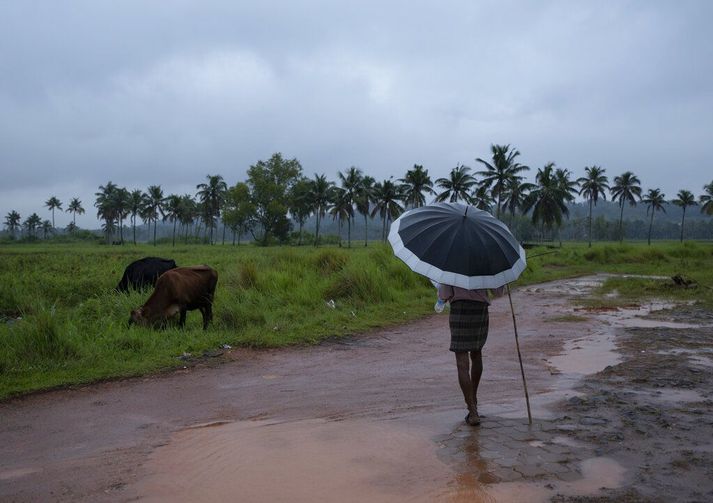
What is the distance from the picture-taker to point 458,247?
499 cm

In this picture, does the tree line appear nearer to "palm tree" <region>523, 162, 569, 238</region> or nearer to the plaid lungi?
"palm tree" <region>523, 162, 569, 238</region>

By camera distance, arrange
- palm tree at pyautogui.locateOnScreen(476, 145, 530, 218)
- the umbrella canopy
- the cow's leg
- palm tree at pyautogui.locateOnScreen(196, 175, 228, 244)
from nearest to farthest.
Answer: the umbrella canopy, the cow's leg, palm tree at pyautogui.locateOnScreen(476, 145, 530, 218), palm tree at pyautogui.locateOnScreen(196, 175, 228, 244)

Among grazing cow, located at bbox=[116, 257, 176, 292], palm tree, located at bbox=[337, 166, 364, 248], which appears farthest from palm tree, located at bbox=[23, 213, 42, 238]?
grazing cow, located at bbox=[116, 257, 176, 292]

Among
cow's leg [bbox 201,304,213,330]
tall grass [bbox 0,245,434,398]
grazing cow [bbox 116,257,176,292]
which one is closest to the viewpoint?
tall grass [bbox 0,245,434,398]

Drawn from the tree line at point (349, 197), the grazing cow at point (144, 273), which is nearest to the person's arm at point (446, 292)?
the grazing cow at point (144, 273)

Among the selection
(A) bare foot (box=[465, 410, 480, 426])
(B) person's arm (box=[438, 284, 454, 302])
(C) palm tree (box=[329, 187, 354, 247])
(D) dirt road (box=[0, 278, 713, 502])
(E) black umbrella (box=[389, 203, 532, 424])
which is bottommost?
(D) dirt road (box=[0, 278, 713, 502])

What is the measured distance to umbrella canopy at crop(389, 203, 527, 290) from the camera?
4.91 m

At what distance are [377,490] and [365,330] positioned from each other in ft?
24.5

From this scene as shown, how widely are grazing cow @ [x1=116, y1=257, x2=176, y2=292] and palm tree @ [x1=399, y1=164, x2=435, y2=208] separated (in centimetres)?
5180

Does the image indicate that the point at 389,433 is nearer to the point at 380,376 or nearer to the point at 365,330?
the point at 380,376

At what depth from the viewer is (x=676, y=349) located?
347 inches

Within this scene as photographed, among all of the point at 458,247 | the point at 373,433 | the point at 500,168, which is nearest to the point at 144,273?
the point at 373,433

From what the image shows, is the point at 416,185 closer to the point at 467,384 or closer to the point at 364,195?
the point at 364,195

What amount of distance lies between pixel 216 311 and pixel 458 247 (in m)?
7.75
